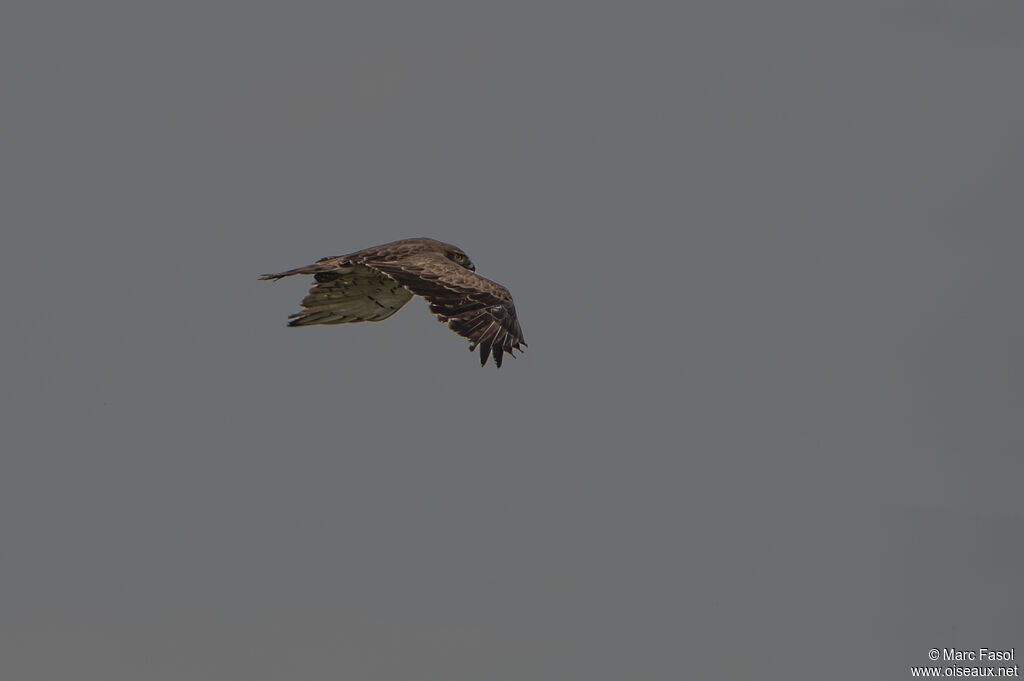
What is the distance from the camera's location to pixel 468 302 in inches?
1580

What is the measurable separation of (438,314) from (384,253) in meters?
4.86

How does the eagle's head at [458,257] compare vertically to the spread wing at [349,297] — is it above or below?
above

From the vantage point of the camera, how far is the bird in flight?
129 feet

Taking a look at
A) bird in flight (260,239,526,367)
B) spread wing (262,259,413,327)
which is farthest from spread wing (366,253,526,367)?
spread wing (262,259,413,327)

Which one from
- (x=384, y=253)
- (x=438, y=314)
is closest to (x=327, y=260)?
(x=384, y=253)

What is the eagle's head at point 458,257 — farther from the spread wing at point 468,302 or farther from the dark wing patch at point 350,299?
the spread wing at point 468,302

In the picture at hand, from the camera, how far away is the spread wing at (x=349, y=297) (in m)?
44.3

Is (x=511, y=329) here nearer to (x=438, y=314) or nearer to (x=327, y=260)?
(x=438, y=314)

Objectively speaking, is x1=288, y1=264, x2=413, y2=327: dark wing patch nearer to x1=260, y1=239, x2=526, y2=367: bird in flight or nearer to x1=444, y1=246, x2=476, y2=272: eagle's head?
x1=260, y1=239, x2=526, y2=367: bird in flight

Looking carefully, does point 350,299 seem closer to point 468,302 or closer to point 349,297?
point 349,297

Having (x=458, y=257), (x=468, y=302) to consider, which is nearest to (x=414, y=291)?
(x=468, y=302)

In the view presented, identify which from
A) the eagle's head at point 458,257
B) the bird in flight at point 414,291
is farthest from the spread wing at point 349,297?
the eagle's head at point 458,257

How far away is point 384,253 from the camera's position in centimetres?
4403

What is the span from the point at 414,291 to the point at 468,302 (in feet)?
5.31
